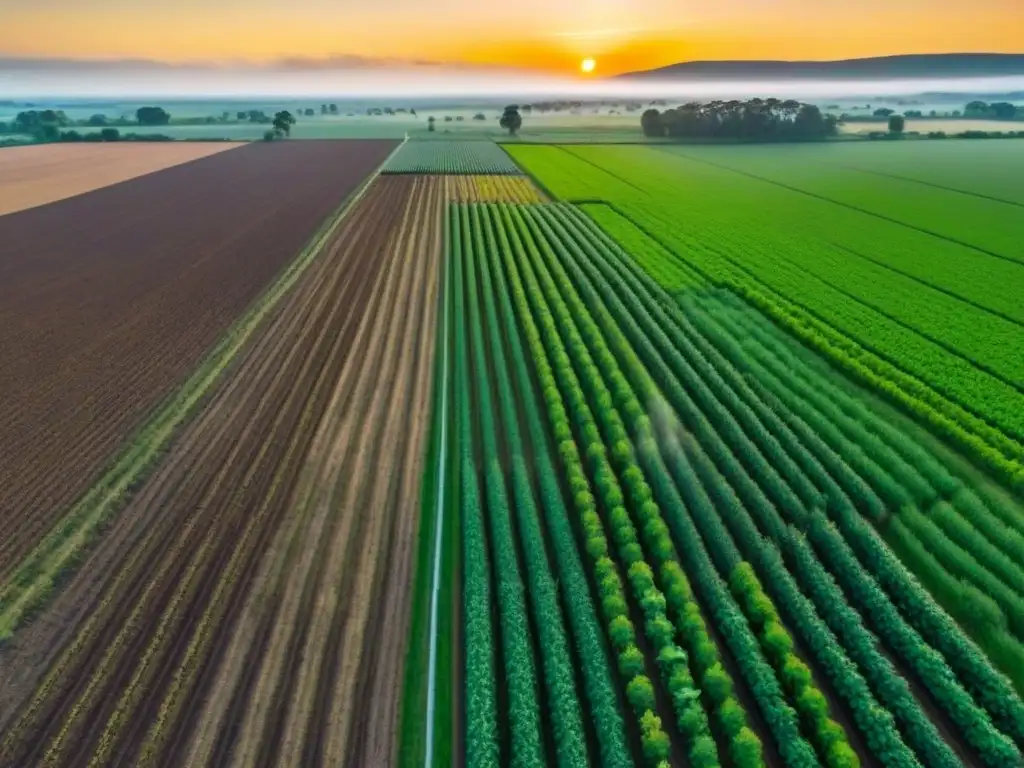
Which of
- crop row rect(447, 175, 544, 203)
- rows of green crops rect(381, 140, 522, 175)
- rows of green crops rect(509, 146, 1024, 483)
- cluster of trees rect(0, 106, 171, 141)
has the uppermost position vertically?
cluster of trees rect(0, 106, 171, 141)

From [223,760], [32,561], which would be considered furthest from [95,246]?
[223,760]

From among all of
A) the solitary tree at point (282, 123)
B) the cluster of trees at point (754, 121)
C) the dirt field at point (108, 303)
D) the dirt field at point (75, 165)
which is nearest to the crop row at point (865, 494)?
the dirt field at point (108, 303)

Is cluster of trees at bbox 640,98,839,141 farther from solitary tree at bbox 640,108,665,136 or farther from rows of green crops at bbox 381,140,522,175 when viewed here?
rows of green crops at bbox 381,140,522,175

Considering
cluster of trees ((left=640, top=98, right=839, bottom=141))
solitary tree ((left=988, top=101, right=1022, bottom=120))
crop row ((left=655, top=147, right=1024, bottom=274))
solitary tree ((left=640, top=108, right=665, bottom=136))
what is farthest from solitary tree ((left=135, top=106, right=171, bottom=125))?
solitary tree ((left=988, top=101, right=1022, bottom=120))

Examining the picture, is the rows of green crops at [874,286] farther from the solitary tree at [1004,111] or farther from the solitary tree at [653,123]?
the solitary tree at [1004,111]

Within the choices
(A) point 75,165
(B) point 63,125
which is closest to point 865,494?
(A) point 75,165

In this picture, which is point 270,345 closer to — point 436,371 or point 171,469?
point 436,371

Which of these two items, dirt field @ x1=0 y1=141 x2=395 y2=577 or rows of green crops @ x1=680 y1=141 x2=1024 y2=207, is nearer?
dirt field @ x1=0 y1=141 x2=395 y2=577
